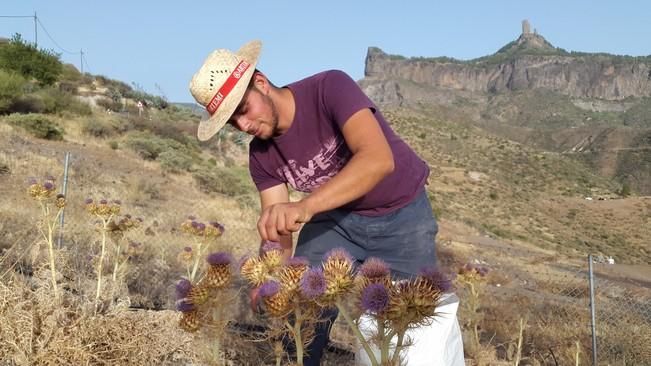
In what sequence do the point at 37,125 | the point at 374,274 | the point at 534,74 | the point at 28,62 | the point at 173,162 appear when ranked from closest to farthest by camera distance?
the point at 374,274, the point at 37,125, the point at 173,162, the point at 28,62, the point at 534,74

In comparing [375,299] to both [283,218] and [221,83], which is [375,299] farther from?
[221,83]

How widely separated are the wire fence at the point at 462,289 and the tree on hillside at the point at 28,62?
15148 mm

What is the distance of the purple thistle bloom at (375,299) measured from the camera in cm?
141

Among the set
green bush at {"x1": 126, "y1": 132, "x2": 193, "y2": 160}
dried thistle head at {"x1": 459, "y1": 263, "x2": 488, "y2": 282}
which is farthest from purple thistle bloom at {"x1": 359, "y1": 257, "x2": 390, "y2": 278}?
green bush at {"x1": 126, "y1": 132, "x2": 193, "y2": 160}

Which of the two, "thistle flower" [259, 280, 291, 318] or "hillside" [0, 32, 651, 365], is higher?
"thistle flower" [259, 280, 291, 318]

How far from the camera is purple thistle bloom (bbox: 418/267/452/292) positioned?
4.90ft

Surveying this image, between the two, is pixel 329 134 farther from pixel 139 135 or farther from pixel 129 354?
pixel 139 135

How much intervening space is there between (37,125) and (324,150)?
2047 centimetres

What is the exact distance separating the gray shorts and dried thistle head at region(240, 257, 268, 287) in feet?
3.91

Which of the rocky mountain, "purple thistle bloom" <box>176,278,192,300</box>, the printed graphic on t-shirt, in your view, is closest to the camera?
"purple thistle bloom" <box>176,278,192,300</box>

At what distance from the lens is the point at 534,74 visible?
153m

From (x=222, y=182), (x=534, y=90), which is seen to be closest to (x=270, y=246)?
(x=222, y=182)

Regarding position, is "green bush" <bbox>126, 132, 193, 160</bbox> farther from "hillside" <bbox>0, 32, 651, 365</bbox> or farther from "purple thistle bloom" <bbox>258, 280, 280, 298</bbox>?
"purple thistle bloom" <bbox>258, 280, 280, 298</bbox>

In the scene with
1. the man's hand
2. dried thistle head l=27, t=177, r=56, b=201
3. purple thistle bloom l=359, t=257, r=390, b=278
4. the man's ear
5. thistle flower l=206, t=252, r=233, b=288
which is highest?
the man's ear
